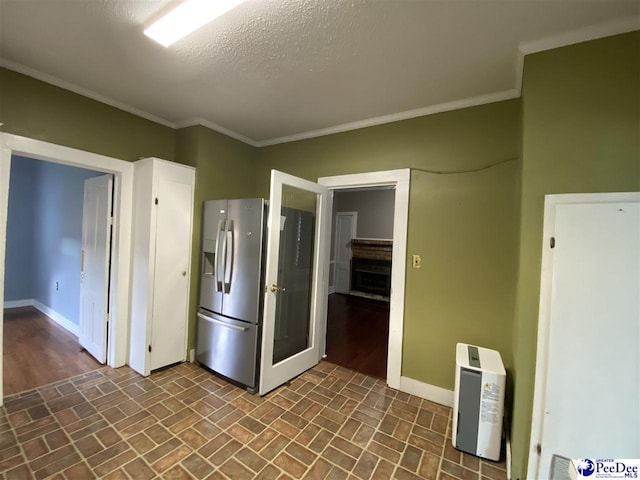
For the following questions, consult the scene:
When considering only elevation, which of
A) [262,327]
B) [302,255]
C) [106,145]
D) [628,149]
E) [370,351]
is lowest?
[370,351]

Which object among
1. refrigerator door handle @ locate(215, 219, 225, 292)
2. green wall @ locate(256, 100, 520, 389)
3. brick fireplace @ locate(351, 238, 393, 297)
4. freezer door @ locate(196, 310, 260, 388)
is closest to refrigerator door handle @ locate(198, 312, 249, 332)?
freezer door @ locate(196, 310, 260, 388)

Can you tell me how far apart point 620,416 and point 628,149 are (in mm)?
1353

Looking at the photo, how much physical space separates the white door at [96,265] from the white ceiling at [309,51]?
1026mm

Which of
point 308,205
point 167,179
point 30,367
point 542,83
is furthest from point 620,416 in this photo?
point 30,367

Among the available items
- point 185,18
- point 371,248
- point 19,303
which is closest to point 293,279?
point 185,18

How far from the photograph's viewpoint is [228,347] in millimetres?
2512

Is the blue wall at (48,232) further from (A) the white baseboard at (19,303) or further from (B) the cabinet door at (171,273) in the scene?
(B) the cabinet door at (171,273)

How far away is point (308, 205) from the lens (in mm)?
2816

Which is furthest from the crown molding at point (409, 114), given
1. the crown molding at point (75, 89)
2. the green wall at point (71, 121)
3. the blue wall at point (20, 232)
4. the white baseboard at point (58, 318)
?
the blue wall at point (20, 232)

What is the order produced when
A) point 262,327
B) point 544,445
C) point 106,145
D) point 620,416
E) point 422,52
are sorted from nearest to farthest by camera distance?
point 620,416 → point 544,445 → point 422,52 → point 262,327 → point 106,145

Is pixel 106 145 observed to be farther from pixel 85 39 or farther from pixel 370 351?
pixel 370 351

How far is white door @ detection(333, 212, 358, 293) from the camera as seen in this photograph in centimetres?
684

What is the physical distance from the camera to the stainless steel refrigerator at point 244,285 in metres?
2.38

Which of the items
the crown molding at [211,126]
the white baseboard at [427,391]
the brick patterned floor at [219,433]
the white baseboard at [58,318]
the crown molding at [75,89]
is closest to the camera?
the brick patterned floor at [219,433]
